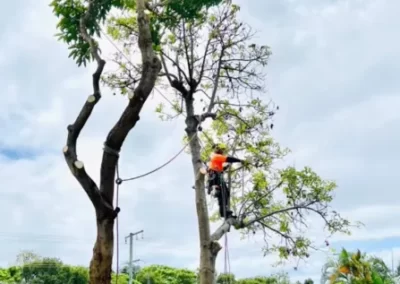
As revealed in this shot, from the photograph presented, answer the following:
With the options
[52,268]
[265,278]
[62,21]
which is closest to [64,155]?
[62,21]

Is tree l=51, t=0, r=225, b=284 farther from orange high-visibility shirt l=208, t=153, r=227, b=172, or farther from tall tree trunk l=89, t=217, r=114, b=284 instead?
orange high-visibility shirt l=208, t=153, r=227, b=172

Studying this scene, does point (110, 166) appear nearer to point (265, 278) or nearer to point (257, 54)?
point (257, 54)

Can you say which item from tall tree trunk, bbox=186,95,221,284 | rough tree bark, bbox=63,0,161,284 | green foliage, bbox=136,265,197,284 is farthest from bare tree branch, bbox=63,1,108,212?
green foliage, bbox=136,265,197,284

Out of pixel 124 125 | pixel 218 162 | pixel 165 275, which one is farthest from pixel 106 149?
pixel 165 275

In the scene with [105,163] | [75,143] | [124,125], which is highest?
[124,125]

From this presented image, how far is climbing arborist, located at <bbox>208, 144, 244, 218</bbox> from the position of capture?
10070 mm

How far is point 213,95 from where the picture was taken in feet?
40.8

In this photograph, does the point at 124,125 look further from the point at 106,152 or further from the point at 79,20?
the point at 79,20

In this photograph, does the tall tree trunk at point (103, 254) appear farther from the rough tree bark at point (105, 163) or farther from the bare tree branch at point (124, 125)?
the bare tree branch at point (124, 125)

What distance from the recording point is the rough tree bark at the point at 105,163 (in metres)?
6.49

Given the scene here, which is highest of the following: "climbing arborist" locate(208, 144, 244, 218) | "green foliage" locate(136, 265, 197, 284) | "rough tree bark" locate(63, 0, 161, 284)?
"green foliage" locate(136, 265, 197, 284)

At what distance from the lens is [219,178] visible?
10523mm

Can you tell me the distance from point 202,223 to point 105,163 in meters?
4.89

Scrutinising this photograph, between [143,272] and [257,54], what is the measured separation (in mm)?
23057
